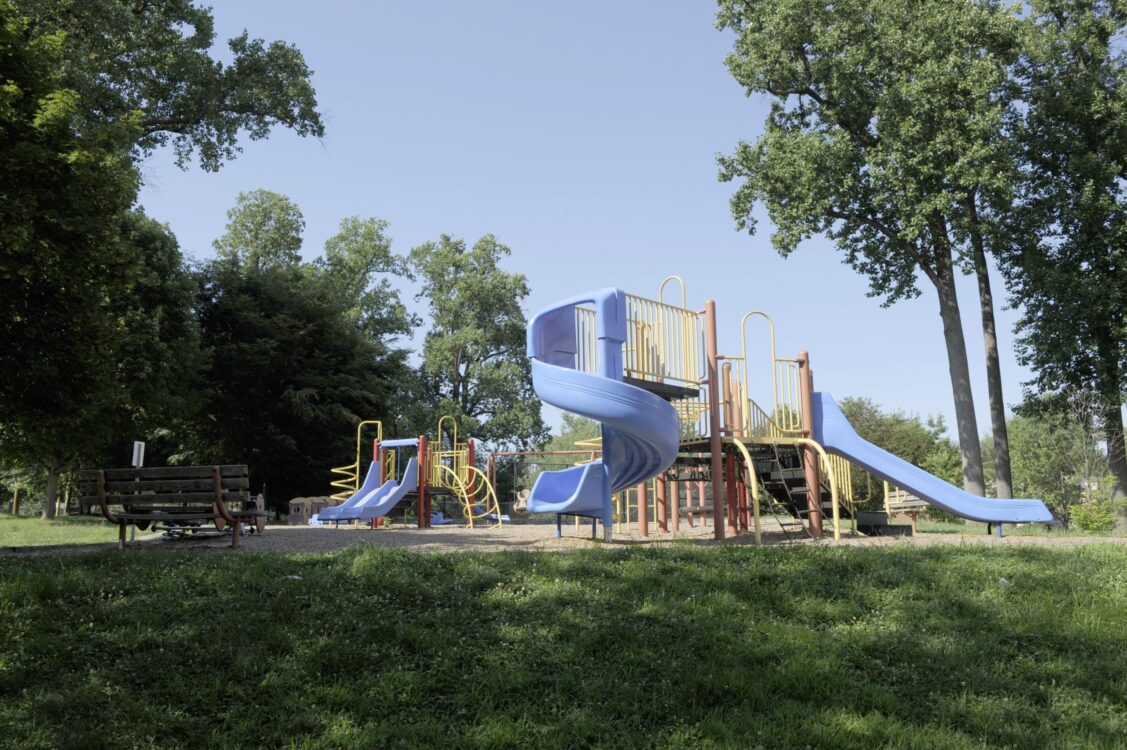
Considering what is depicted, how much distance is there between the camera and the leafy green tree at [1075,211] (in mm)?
20672

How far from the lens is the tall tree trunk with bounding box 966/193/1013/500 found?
20469 mm

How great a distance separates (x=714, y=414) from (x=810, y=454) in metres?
2.04

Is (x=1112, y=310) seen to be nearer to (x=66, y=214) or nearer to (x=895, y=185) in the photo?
(x=895, y=185)

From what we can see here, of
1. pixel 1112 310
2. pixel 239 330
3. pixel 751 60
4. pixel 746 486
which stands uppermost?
pixel 751 60

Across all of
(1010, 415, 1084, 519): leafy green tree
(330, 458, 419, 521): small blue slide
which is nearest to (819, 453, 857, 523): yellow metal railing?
(330, 458, 419, 521): small blue slide

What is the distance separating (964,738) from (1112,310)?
19343mm

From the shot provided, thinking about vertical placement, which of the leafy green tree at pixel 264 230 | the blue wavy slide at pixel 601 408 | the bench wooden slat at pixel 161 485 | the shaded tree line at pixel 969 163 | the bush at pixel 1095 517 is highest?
the leafy green tree at pixel 264 230

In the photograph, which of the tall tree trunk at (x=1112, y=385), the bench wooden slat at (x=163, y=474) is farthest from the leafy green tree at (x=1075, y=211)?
the bench wooden slat at (x=163, y=474)

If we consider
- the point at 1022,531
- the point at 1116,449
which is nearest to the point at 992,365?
the point at 1116,449

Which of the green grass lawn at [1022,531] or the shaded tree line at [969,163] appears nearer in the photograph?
the green grass lawn at [1022,531]

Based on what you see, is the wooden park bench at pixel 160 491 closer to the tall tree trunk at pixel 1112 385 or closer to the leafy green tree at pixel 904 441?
the tall tree trunk at pixel 1112 385

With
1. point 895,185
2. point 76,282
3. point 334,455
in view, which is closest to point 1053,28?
point 895,185

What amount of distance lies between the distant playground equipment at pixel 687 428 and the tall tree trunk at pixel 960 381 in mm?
6737

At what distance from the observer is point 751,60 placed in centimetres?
2330
